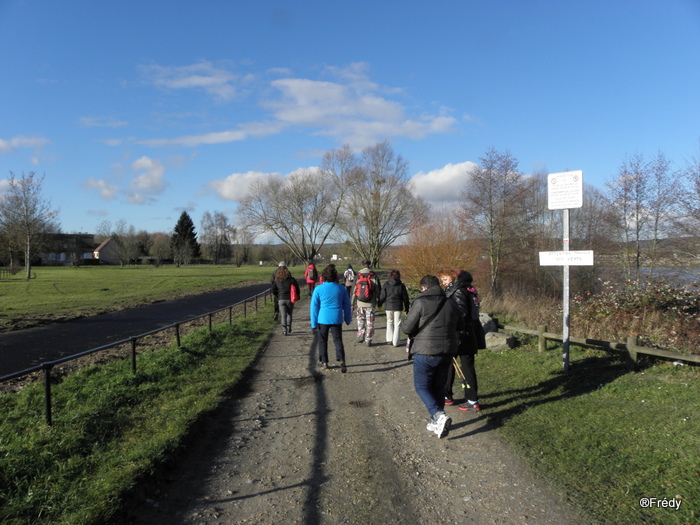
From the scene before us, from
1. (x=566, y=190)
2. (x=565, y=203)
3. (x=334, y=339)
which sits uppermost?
(x=566, y=190)

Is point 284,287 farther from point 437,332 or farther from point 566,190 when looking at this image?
point 437,332

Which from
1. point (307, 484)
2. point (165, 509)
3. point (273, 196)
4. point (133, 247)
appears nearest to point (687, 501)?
point (307, 484)

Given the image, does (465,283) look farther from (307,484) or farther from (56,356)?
(56,356)

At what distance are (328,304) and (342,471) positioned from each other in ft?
13.4

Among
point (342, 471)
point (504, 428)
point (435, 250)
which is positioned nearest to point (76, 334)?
point (342, 471)

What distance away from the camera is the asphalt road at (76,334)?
383 inches

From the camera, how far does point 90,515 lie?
3.26 metres

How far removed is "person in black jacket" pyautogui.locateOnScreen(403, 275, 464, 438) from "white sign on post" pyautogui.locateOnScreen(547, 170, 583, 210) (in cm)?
390

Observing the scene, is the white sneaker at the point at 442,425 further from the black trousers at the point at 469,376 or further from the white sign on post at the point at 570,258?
the white sign on post at the point at 570,258

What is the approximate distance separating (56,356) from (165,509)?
7.91 meters

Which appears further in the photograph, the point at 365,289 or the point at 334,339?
the point at 365,289

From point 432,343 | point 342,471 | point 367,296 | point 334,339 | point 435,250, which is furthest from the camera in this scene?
point 435,250

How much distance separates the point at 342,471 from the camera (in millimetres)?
4203

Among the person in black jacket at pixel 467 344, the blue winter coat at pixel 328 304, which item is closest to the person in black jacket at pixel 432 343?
the person in black jacket at pixel 467 344
